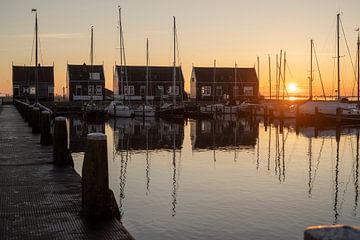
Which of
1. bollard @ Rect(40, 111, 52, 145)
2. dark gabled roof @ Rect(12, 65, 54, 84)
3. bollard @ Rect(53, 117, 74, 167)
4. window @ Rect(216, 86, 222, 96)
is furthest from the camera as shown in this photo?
window @ Rect(216, 86, 222, 96)

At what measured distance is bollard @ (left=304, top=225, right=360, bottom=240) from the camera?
8.06 feet

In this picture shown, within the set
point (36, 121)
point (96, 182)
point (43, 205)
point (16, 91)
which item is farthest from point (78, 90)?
point (96, 182)

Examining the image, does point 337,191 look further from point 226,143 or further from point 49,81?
point 49,81

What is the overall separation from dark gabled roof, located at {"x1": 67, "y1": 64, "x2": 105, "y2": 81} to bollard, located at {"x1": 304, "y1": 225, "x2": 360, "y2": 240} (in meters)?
88.8

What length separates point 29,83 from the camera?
9188 cm

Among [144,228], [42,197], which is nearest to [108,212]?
[42,197]

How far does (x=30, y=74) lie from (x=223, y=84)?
40176mm

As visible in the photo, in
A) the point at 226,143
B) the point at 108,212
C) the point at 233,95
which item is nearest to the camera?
the point at 108,212

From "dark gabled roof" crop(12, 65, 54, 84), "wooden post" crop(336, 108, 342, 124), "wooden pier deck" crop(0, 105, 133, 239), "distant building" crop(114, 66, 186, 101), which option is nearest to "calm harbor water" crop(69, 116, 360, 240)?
"wooden pier deck" crop(0, 105, 133, 239)

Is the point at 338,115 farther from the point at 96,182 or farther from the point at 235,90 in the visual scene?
the point at 96,182

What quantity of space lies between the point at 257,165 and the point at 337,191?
20.5ft

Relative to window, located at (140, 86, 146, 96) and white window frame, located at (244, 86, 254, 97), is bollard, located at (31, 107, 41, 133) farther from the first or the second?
white window frame, located at (244, 86, 254, 97)

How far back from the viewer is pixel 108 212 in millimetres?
7605

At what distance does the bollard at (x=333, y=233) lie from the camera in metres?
2.46
